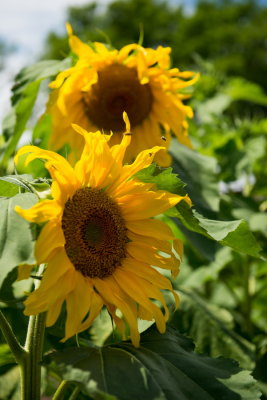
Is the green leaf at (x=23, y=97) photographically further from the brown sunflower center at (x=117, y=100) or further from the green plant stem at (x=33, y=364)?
the green plant stem at (x=33, y=364)

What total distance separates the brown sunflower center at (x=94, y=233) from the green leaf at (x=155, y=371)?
124mm

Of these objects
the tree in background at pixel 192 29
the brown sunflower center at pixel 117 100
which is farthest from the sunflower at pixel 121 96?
the tree in background at pixel 192 29

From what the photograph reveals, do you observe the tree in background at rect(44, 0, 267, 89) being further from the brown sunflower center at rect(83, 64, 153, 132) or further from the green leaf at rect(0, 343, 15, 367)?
the green leaf at rect(0, 343, 15, 367)

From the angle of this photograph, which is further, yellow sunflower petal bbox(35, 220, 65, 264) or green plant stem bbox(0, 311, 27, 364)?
green plant stem bbox(0, 311, 27, 364)

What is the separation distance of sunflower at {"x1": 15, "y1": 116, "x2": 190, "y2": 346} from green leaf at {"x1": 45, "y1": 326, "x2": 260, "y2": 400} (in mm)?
31

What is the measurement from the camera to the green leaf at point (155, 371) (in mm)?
818

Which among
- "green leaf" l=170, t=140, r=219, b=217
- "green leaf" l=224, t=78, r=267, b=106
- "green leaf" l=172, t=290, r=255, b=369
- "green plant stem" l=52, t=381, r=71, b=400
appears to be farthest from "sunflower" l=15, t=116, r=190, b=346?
"green leaf" l=224, t=78, r=267, b=106

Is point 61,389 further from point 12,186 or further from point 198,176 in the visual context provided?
point 198,176

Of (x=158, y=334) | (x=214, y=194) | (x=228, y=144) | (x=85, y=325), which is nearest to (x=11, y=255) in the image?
(x=85, y=325)

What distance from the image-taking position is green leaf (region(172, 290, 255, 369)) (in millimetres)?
1621

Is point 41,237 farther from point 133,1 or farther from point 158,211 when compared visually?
point 133,1

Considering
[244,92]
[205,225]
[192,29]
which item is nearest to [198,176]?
[205,225]

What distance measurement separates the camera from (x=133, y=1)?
20.7 meters

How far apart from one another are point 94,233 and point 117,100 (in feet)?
2.47
